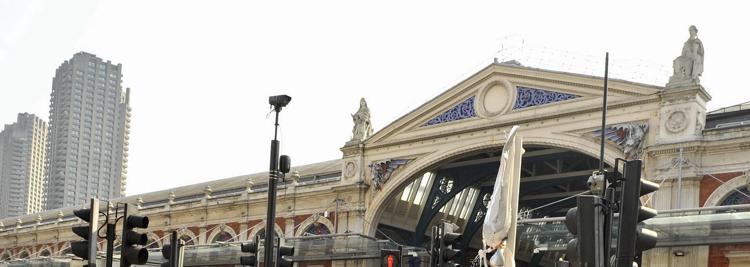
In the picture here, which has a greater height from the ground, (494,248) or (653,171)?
(653,171)

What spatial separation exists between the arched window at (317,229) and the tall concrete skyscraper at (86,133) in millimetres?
101512

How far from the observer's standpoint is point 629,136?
3625 centimetres

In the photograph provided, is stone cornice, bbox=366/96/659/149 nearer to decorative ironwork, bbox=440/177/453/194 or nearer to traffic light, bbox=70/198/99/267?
decorative ironwork, bbox=440/177/453/194

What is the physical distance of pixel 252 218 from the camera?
50.6 m

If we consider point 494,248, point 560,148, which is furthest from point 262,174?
point 494,248

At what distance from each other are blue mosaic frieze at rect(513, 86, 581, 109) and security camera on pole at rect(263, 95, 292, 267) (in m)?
20.5

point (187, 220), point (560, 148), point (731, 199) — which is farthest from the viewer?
point (187, 220)

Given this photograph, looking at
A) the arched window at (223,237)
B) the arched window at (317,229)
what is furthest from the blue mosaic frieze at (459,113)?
the arched window at (223,237)

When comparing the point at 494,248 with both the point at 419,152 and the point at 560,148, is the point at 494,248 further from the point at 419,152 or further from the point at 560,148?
the point at 419,152

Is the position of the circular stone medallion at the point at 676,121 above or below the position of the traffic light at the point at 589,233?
above

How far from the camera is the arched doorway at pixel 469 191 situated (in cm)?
4328

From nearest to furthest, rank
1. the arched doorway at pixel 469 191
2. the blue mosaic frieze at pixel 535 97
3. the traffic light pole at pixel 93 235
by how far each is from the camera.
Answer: the traffic light pole at pixel 93 235
the blue mosaic frieze at pixel 535 97
the arched doorway at pixel 469 191

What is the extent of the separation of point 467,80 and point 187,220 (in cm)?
1987

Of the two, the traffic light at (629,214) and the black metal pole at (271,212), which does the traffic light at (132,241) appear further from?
the black metal pole at (271,212)
